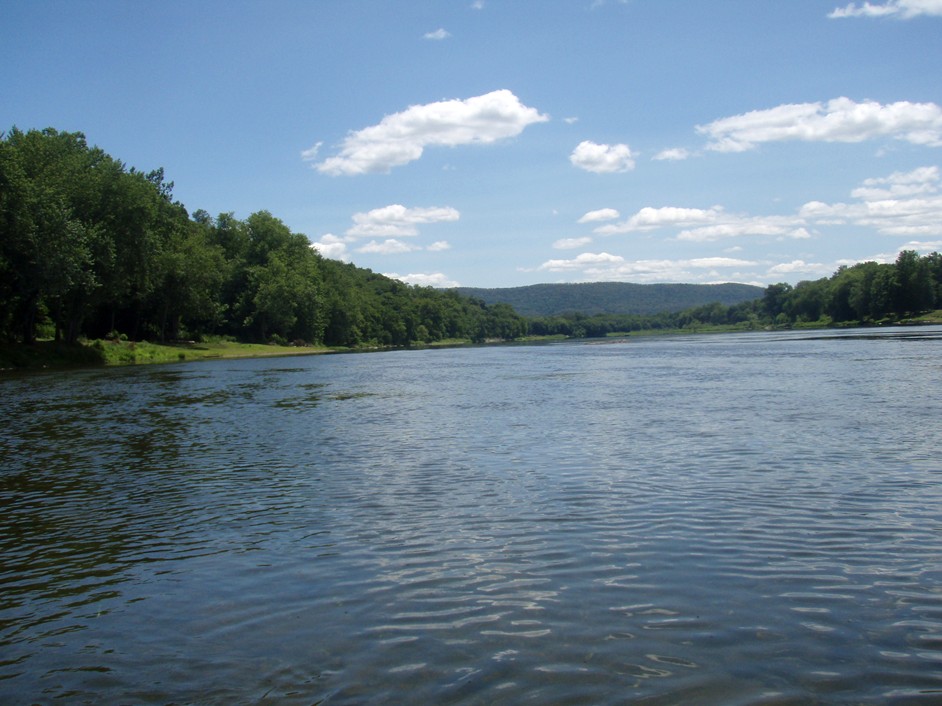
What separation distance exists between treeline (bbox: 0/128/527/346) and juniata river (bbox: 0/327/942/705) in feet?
141

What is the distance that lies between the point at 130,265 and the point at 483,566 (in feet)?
240

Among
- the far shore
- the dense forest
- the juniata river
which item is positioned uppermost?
the dense forest

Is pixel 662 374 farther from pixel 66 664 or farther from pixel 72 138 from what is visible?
pixel 72 138

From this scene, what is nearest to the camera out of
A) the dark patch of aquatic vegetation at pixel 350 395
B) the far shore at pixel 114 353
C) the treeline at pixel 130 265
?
the dark patch of aquatic vegetation at pixel 350 395

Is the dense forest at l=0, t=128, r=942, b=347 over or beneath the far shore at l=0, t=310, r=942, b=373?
over

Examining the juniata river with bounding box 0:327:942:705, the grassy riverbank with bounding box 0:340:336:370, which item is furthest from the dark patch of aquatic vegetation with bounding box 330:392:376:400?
the grassy riverbank with bounding box 0:340:336:370

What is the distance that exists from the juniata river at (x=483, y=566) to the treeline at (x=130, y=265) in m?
42.9

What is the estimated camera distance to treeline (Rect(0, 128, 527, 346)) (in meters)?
58.2

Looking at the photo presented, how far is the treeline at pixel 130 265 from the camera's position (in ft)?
191

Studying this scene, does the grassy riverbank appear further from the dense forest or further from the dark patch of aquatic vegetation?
the dark patch of aquatic vegetation

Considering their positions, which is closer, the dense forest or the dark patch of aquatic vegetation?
the dark patch of aquatic vegetation

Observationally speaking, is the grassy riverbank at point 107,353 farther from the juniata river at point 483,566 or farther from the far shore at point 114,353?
the juniata river at point 483,566

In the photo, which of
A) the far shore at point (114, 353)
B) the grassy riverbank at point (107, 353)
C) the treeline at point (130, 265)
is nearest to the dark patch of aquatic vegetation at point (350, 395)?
the treeline at point (130, 265)

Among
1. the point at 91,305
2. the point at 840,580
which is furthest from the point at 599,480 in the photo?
the point at 91,305
